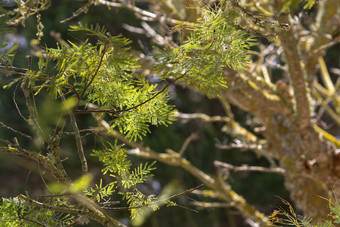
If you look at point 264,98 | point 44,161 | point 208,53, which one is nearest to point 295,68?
point 264,98

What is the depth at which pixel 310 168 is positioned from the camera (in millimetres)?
1427

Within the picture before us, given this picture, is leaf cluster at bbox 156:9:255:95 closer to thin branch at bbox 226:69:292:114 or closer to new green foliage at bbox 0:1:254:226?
new green foliage at bbox 0:1:254:226

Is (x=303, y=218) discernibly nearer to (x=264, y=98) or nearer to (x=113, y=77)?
(x=113, y=77)

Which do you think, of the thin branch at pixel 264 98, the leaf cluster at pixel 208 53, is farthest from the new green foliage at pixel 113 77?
the thin branch at pixel 264 98

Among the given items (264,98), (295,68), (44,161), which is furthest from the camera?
(264,98)

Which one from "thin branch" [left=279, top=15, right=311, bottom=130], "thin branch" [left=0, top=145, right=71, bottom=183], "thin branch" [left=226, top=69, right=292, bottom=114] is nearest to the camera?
"thin branch" [left=0, top=145, right=71, bottom=183]

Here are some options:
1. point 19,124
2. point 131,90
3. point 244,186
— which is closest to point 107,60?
point 131,90

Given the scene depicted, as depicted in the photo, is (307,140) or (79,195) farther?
(307,140)

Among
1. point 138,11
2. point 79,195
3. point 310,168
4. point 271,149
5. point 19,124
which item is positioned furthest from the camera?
point 19,124

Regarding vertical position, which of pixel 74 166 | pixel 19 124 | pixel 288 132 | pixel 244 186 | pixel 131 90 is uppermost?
pixel 131 90

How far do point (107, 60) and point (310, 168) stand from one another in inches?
47.3

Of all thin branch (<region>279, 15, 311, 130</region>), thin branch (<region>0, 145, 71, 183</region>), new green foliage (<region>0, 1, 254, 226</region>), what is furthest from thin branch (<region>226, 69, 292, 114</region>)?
thin branch (<region>0, 145, 71, 183</region>)

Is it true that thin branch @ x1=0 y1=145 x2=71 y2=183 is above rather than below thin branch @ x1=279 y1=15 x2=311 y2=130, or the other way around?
above

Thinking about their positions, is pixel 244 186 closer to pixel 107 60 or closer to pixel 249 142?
pixel 249 142
